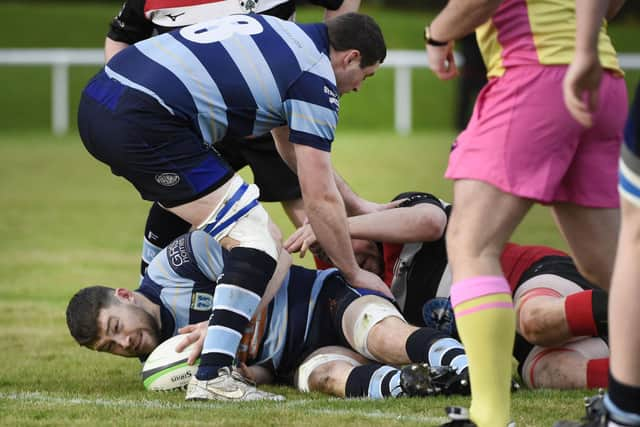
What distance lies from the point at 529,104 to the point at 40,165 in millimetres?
13259

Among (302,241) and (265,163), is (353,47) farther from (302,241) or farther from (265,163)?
(265,163)

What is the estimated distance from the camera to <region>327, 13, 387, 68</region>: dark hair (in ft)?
16.2

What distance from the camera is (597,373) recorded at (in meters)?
4.63

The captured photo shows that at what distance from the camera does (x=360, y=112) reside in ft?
83.5

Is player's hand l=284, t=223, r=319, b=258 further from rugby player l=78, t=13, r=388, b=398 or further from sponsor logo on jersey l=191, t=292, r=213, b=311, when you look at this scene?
sponsor logo on jersey l=191, t=292, r=213, b=311

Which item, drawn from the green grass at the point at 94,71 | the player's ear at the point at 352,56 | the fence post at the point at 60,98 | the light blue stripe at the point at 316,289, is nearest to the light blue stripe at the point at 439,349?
the light blue stripe at the point at 316,289

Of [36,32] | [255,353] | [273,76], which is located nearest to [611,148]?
[273,76]

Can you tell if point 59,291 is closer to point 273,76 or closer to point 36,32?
point 273,76

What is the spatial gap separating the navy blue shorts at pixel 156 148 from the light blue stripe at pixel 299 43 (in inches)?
19.0

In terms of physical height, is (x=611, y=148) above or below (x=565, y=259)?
above

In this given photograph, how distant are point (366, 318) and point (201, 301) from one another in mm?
652

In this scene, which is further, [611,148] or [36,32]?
[36,32]

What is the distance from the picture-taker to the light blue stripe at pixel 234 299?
4.46m

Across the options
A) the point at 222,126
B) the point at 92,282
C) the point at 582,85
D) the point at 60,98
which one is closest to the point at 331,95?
the point at 222,126
